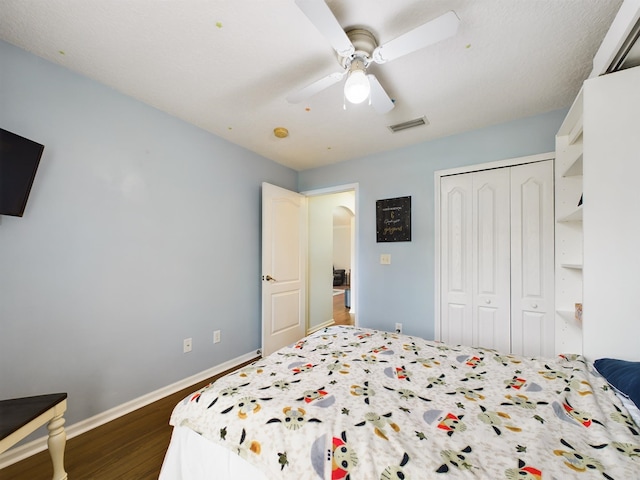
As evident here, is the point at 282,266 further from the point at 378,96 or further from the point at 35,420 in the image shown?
the point at 35,420

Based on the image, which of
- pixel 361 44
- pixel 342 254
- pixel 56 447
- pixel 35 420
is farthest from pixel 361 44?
pixel 342 254

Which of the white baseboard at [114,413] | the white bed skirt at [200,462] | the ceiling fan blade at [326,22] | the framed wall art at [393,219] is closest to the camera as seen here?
the white bed skirt at [200,462]

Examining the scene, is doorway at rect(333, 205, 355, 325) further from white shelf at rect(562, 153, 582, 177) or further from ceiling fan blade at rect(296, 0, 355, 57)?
ceiling fan blade at rect(296, 0, 355, 57)

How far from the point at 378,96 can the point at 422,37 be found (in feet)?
1.52

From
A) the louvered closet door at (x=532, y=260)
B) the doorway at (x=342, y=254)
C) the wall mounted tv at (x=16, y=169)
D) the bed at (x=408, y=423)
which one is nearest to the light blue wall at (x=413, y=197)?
the louvered closet door at (x=532, y=260)

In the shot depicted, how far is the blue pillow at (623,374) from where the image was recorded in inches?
39.4

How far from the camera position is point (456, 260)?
266cm

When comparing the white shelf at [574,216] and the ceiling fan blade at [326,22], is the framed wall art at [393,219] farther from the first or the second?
the ceiling fan blade at [326,22]

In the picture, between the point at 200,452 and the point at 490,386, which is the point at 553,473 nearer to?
the point at 490,386

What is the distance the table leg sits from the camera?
126 cm

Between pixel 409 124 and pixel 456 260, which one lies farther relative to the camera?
pixel 456 260

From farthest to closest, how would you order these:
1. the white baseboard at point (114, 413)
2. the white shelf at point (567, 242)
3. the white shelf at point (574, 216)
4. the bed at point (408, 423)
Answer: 1. the white shelf at point (567, 242)
2. the white shelf at point (574, 216)
3. the white baseboard at point (114, 413)
4. the bed at point (408, 423)

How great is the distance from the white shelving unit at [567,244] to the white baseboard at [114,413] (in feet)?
9.70

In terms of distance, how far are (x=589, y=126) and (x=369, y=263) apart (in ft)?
7.07
